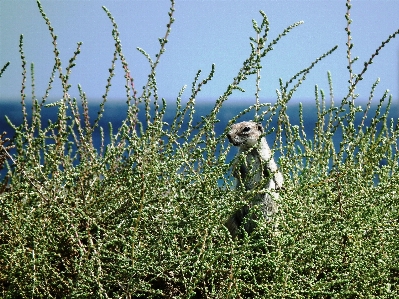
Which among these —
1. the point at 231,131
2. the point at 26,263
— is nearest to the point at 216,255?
the point at 26,263

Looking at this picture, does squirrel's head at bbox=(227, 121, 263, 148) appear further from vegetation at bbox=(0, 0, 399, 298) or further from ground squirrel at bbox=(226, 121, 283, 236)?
vegetation at bbox=(0, 0, 399, 298)

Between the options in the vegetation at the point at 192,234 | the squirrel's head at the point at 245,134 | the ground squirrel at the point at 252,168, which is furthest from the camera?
the squirrel's head at the point at 245,134

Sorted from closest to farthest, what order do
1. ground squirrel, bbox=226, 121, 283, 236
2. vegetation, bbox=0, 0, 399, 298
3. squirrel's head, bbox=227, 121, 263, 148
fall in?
vegetation, bbox=0, 0, 399, 298 → ground squirrel, bbox=226, 121, 283, 236 → squirrel's head, bbox=227, 121, 263, 148

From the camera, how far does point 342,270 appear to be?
6.57 ft

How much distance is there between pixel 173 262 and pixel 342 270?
1.84 feet

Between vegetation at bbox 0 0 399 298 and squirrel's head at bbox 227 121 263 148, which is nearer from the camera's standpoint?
vegetation at bbox 0 0 399 298

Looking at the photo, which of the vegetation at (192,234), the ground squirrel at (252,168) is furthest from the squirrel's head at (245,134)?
the vegetation at (192,234)

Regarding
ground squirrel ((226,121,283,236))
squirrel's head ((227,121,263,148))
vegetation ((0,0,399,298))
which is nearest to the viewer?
vegetation ((0,0,399,298))

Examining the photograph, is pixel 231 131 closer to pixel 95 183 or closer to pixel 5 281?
pixel 95 183

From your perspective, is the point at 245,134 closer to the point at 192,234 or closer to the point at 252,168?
the point at 252,168

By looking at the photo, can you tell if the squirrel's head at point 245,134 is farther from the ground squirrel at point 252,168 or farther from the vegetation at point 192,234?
the vegetation at point 192,234

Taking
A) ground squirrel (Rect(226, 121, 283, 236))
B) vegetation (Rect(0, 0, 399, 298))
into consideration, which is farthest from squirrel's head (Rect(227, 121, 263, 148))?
vegetation (Rect(0, 0, 399, 298))

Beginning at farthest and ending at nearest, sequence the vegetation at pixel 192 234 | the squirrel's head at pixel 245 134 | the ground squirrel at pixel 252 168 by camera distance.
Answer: the squirrel's head at pixel 245 134 → the ground squirrel at pixel 252 168 → the vegetation at pixel 192 234

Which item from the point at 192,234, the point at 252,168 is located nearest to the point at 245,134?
the point at 252,168
